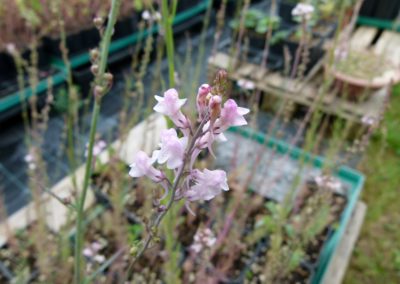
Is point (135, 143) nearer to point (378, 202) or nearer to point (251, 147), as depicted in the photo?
point (251, 147)

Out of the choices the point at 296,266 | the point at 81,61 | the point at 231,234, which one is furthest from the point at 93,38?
the point at 296,266

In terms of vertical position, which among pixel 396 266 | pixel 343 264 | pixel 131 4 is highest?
pixel 131 4

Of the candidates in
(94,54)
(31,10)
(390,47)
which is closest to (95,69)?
(94,54)

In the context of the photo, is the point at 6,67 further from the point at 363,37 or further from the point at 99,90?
the point at 363,37

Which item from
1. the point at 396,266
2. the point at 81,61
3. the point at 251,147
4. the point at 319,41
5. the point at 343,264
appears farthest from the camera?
the point at 81,61

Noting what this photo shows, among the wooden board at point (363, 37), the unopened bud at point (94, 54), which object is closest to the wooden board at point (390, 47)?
the wooden board at point (363, 37)

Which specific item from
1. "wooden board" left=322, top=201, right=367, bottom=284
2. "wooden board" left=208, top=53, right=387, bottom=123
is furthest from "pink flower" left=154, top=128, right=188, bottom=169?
"wooden board" left=208, top=53, right=387, bottom=123

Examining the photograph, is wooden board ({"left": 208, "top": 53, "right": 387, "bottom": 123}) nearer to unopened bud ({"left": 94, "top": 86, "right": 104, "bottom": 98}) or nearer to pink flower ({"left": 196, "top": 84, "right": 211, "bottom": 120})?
unopened bud ({"left": 94, "top": 86, "right": 104, "bottom": 98})
